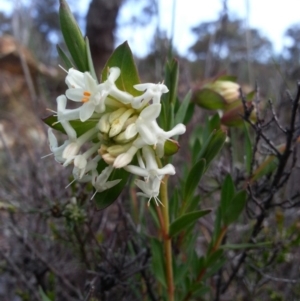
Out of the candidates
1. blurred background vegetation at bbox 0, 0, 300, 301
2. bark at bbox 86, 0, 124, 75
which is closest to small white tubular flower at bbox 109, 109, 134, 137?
blurred background vegetation at bbox 0, 0, 300, 301

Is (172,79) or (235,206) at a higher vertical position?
(172,79)

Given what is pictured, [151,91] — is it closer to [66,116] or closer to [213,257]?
[66,116]

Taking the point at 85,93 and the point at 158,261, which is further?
the point at 158,261

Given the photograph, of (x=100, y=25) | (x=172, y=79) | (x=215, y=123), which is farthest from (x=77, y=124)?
(x=100, y=25)

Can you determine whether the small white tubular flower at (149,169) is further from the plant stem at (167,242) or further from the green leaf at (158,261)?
the green leaf at (158,261)

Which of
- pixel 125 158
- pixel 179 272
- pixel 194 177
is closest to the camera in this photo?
pixel 125 158
